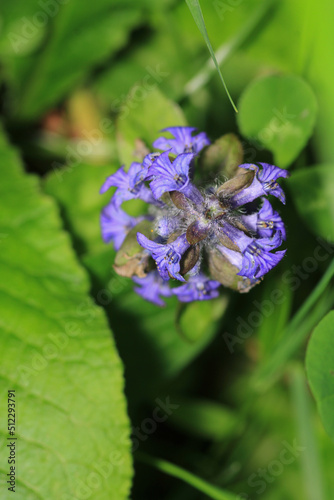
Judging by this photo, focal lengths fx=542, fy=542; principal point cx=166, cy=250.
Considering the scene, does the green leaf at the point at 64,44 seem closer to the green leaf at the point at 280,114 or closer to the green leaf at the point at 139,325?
the green leaf at the point at 139,325

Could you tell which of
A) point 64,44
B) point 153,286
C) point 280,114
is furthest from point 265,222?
point 64,44

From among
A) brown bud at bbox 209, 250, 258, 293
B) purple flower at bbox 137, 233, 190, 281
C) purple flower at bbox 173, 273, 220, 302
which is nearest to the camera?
purple flower at bbox 137, 233, 190, 281

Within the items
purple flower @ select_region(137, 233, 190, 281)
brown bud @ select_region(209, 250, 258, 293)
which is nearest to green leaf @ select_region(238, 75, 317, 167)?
brown bud @ select_region(209, 250, 258, 293)

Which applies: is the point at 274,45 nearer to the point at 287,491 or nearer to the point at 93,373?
the point at 93,373

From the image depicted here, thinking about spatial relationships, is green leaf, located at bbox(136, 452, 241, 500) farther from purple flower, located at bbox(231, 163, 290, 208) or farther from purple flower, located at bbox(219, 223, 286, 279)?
purple flower, located at bbox(231, 163, 290, 208)

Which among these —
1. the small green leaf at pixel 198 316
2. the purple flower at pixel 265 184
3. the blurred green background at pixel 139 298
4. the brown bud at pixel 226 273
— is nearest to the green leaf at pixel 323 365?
the blurred green background at pixel 139 298

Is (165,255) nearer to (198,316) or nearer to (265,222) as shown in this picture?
(265,222)

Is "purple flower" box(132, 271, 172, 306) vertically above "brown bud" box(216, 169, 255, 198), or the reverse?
"brown bud" box(216, 169, 255, 198)
